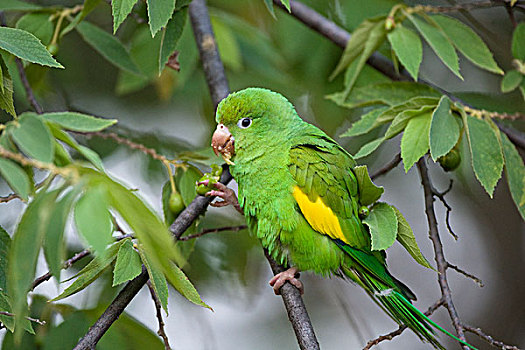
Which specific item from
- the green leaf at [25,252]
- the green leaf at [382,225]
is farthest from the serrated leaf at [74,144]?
the green leaf at [382,225]

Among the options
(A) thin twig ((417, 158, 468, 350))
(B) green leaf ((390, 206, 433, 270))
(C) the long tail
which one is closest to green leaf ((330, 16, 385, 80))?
(A) thin twig ((417, 158, 468, 350))

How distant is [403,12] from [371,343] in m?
0.93

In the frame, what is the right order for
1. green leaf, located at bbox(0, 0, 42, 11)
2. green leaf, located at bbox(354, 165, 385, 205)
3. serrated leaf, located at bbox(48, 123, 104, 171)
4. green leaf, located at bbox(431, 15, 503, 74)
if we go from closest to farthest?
serrated leaf, located at bbox(48, 123, 104, 171) < green leaf, located at bbox(354, 165, 385, 205) < green leaf, located at bbox(0, 0, 42, 11) < green leaf, located at bbox(431, 15, 503, 74)

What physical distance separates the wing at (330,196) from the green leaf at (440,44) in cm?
38

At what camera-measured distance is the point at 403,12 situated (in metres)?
1.69

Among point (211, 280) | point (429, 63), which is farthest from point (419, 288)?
point (211, 280)

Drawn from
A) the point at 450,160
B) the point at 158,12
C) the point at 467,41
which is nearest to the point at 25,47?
the point at 158,12

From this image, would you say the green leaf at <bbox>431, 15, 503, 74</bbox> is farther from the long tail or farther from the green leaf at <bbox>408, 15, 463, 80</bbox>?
the long tail

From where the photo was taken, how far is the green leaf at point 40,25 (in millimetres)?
1600

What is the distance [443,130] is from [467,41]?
43 centimetres

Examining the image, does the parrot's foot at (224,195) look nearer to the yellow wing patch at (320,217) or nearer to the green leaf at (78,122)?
the yellow wing patch at (320,217)

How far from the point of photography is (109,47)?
1700mm

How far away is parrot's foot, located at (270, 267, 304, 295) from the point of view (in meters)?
1.47

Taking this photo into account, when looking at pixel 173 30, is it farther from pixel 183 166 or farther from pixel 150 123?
pixel 150 123
